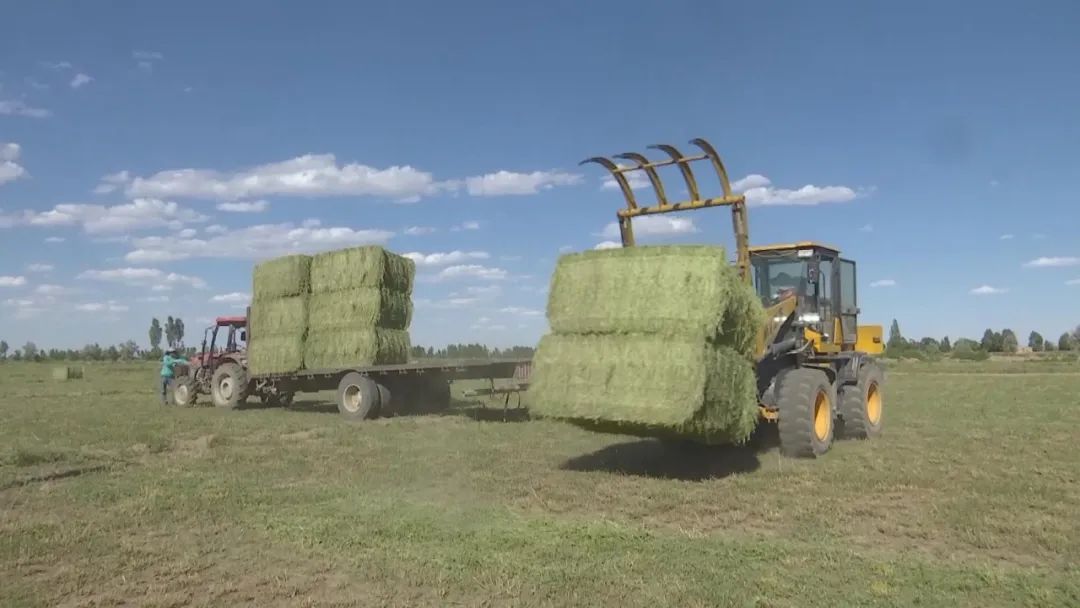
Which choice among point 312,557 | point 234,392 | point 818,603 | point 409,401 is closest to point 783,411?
point 818,603

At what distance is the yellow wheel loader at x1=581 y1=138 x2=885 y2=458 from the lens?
31.1 feet

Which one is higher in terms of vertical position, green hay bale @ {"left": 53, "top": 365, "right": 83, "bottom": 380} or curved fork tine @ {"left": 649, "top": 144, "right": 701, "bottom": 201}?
curved fork tine @ {"left": 649, "top": 144, "right": 701, "bottom": 201}

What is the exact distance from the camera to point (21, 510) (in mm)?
7453

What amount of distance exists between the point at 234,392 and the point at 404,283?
5.19 m

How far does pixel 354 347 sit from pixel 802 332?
30.4ft

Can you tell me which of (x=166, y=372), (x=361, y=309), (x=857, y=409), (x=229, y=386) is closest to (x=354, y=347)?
(x=361, y=309)

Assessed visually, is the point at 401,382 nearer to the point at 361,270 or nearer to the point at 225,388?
the point at 361,270

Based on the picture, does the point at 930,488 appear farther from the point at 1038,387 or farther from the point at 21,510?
the point at 1038,387

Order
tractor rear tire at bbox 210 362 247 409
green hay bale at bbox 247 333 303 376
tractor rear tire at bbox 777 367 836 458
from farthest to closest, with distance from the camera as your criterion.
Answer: tractor rear tire at bbox 210 362 247 409 < green hay bale at bbox 247 333 303 376 < tractor rear tire at bbox 777 367 836 458

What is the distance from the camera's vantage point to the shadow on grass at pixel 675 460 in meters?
9.01

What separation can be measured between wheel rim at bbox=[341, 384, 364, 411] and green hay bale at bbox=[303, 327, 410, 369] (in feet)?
1.61

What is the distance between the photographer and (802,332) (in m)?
10.7

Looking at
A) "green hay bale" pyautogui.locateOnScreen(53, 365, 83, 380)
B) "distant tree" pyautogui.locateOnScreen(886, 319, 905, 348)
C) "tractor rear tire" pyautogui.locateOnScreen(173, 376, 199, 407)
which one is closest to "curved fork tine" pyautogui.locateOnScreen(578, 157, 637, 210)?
"tractor rear tire" pyautogui.locateOnScreen(173, 376, 199, 407)

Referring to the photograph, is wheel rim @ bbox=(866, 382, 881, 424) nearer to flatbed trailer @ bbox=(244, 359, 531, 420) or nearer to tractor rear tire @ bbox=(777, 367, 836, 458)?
tractor rear tire @ bbox=(777, 367, 836, 458)
